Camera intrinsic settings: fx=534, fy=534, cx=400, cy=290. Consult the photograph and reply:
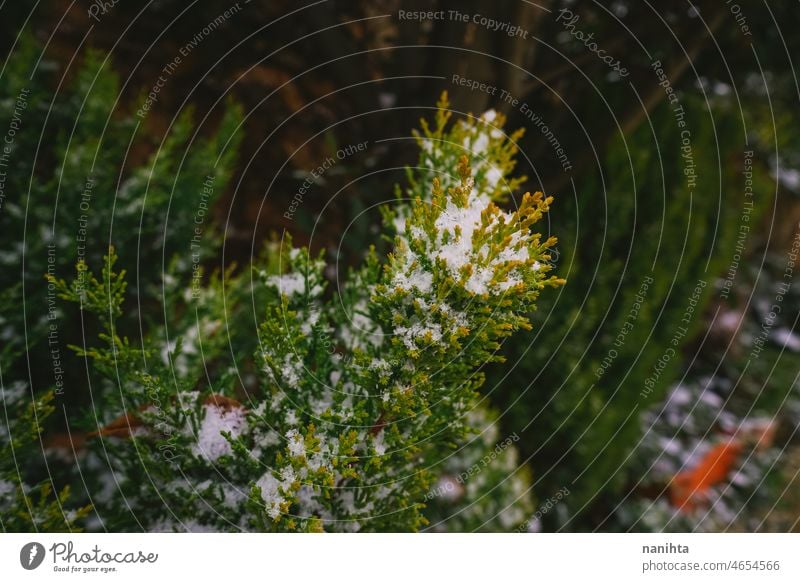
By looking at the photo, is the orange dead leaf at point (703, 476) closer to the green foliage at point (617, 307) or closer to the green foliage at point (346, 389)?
the green foliage at point (617, 307)

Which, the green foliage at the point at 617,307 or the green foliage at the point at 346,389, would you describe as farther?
the green foliage at the point at 617,307

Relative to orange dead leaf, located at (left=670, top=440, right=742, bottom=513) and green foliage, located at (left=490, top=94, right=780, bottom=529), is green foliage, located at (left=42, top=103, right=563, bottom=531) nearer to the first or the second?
green foliage, located at (left=490, top=94, right=780, bottom=529)

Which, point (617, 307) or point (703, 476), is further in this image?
point (703, 476)

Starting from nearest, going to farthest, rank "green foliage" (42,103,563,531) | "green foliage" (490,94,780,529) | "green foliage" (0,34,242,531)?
"green foliage" (42,103,563,531) < "green foliage" (0,34,242,531) < "green foliage" (490,94,780,529)

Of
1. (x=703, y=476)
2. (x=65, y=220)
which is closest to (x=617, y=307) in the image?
(x=703, y=476)

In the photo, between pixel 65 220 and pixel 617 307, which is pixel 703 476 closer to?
pixel 617 307

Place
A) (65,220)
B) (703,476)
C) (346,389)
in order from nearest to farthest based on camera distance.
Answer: (346,389) → (65,220) → (703,476)

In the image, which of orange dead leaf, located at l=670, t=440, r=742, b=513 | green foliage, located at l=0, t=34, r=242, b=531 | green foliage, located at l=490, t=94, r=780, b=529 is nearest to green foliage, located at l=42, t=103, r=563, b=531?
green foliage, located at l=0, t=34, r=242, b=531

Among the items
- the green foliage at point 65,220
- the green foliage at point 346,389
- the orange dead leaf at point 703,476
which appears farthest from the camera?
the orange dead leaf at point 703,476

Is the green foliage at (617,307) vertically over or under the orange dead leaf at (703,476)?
over

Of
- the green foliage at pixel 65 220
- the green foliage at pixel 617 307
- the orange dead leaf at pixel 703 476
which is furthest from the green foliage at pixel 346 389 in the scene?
the orange dead leaf at pixel 703 476

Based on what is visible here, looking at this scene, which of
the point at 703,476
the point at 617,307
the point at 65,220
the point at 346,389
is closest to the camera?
the point at 346,389

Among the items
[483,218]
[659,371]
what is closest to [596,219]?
[659,371]
